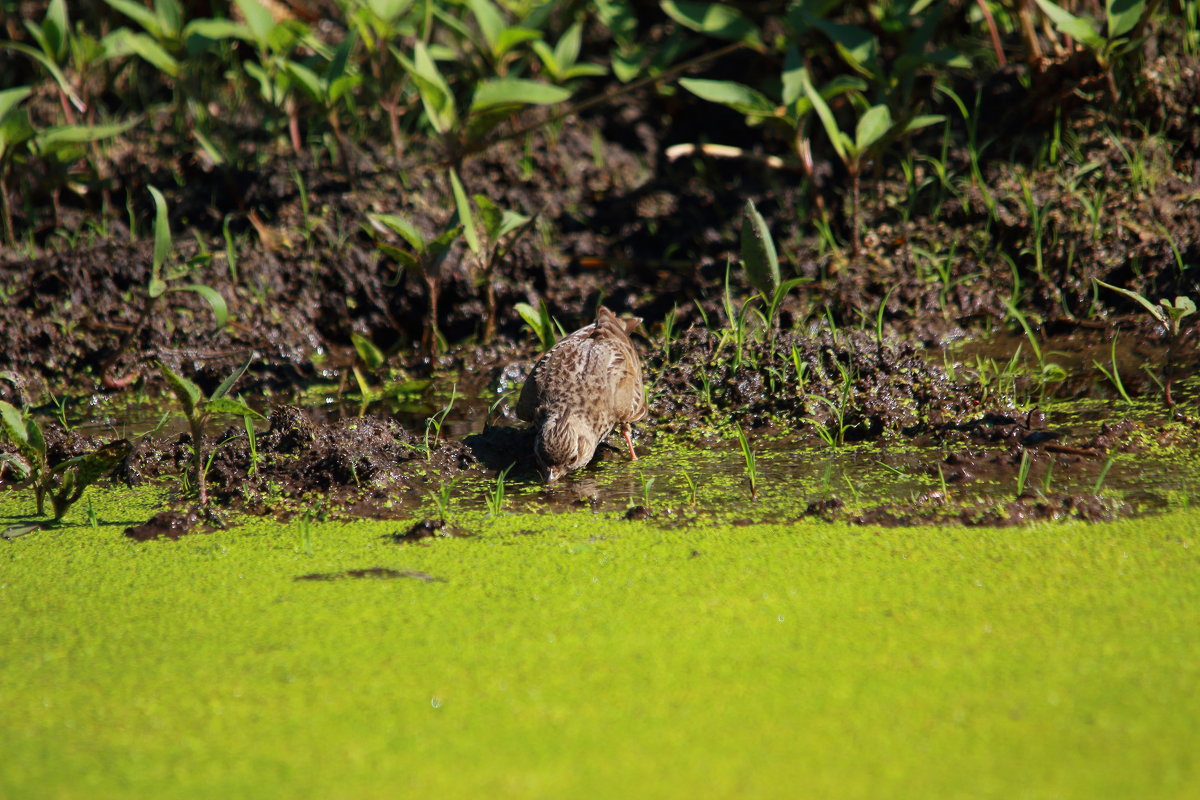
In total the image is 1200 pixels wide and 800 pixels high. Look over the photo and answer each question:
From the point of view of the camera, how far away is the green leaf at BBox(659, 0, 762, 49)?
20.8 feet

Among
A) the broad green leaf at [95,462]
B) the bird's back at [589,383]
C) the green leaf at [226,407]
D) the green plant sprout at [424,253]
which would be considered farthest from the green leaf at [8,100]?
the bird's back at [589,383]

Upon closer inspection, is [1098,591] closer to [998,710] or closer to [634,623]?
[998,710]

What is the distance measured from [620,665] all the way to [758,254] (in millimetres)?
2750

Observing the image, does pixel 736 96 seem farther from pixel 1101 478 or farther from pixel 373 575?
pixel 373 575

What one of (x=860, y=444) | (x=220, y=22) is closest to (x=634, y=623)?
(x=860, y=444)

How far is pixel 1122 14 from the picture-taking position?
17.8ft

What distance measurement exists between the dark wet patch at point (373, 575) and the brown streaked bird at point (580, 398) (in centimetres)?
105

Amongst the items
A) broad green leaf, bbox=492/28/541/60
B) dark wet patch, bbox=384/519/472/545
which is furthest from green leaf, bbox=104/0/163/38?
dark wet patch, bbox=384/519/472/545

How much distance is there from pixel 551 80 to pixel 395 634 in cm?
477

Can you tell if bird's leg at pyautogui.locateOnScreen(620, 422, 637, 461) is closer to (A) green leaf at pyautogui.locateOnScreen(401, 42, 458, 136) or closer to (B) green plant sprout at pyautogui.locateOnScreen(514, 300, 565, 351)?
(B) green plant sprout at pyautogui.locateOnScreen(514, 300, 565, 351)

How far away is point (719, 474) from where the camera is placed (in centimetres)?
418

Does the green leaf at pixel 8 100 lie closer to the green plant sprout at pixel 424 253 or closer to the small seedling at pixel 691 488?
the green plant sprout at pixel 424 253

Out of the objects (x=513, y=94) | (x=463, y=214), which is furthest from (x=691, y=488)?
(x=513, y=94)

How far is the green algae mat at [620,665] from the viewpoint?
86.7 inches
